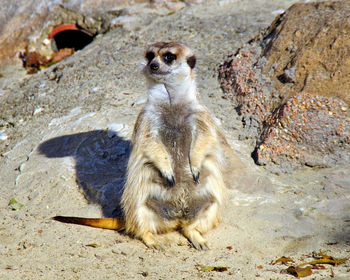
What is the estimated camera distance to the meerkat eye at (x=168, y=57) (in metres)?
2.72

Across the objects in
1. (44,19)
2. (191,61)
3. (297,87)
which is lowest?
(44,19)

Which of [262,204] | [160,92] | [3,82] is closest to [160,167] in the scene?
[160,92]

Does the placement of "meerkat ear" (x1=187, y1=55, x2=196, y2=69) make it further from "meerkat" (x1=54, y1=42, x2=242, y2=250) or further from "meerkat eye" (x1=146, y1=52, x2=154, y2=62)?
"meerkat eye" (x1=146, y1=52, x2=154, y2=62)

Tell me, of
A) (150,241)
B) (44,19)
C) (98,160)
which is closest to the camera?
(150,241)

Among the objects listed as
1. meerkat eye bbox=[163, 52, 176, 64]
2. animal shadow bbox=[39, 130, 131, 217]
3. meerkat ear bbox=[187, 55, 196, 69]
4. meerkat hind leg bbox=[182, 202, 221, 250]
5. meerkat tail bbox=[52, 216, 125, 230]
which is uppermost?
meerkat eye bbox=[163, 52, 176, 64]

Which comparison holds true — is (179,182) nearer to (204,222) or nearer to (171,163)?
(171,163)

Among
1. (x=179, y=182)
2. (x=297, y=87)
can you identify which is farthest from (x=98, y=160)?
(x=297, y=87)

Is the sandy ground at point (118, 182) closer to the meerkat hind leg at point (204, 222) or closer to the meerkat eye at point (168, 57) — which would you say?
the meerkat hind leg at point (204, 222)

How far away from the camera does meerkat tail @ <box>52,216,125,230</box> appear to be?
2.70 m

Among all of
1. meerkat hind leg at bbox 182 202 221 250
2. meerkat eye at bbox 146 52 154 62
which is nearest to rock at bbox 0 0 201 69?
meerkat eye at bbox 146 52 154 62

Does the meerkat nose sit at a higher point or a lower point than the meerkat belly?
higher

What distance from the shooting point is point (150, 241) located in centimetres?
261

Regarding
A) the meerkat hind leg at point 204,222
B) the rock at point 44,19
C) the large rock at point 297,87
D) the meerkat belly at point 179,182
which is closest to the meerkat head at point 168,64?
the meerkat belly at point 179,182

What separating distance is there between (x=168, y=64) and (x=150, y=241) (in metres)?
1.09
